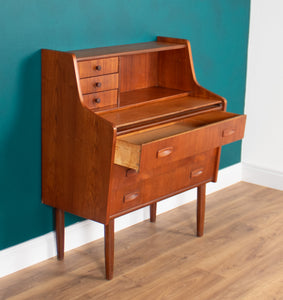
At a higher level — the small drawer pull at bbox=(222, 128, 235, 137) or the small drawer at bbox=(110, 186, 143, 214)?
the small drawer pull at bbox=(222, 128, 235, 137)

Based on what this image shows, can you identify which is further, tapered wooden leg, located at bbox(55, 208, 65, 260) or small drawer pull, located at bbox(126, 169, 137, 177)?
tapered wooden leg, located at bbox(55, 208, 65, 260)

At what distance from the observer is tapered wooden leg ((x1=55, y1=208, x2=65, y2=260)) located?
2684mm

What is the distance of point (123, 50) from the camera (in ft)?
8.70

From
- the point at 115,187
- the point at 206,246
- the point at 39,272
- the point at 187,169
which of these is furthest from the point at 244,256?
the point at 39,272

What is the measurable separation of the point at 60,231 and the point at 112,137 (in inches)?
28.3

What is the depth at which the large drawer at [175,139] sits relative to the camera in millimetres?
2256

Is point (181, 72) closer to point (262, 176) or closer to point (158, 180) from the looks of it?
point (158, 180)

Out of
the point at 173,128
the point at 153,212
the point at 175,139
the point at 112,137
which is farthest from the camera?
the point at 153,212

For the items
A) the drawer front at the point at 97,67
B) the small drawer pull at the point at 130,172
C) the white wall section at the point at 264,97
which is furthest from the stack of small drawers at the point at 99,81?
the white wall section at the point at 264,97

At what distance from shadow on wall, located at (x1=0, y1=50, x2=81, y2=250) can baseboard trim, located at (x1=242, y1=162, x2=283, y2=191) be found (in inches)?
73.1

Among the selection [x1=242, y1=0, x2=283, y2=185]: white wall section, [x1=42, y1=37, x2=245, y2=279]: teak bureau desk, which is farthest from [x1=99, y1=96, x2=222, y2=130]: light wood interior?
[x1=242, y1=0, x2=283, y2=185]: white wall section

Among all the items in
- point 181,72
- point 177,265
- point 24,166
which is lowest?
point 177,265

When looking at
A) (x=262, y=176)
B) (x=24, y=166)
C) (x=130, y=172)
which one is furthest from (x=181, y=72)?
(x=262, y=176)

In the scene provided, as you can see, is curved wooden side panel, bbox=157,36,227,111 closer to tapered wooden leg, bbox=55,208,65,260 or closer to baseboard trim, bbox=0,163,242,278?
baseboard trim, bbox=0,163,242,278
